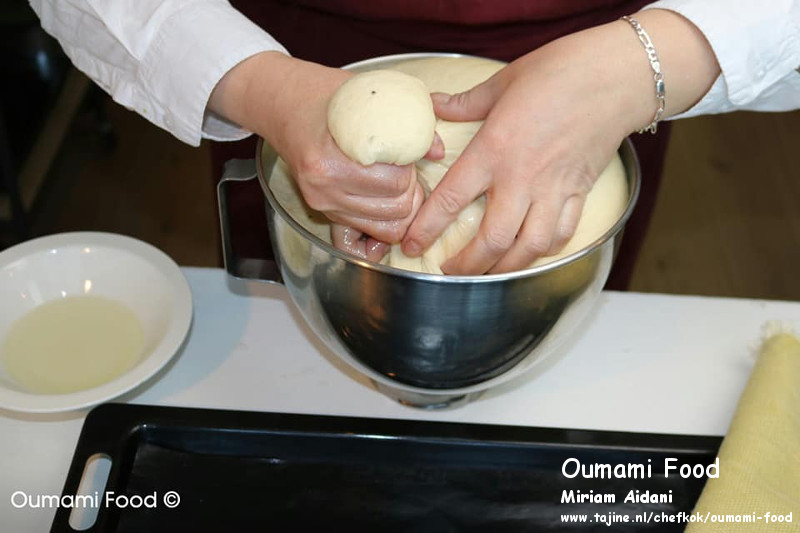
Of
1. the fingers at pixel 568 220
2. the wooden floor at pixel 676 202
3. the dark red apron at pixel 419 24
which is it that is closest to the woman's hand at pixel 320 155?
the fingers at pixel 568 220

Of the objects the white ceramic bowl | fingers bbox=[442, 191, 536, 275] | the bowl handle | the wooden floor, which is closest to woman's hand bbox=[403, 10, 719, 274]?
fingers bbox=[442, 191, 536, 275]

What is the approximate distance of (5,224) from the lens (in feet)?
5.90

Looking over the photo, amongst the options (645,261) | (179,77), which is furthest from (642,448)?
(645,261)

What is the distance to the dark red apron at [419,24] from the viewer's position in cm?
87

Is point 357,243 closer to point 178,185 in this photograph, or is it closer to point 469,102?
point 469,102

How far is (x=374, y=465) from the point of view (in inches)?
27.8

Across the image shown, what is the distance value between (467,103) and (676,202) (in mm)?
1603

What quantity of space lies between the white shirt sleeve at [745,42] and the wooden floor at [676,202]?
123 cm

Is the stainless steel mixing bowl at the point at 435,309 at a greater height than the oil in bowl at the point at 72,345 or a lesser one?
greater

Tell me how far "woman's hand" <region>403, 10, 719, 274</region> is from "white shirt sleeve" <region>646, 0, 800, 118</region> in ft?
0.05

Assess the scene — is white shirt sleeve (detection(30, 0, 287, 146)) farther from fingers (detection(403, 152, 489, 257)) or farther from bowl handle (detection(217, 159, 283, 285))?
fingers (detection(403, 152, 489, 257))

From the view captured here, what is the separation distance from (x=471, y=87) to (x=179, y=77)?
0.83 feet

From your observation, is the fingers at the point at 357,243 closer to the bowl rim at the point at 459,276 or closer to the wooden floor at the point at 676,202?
the bowl rim at the point at 459,276

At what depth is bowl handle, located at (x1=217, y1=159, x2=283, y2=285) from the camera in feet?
2.25
